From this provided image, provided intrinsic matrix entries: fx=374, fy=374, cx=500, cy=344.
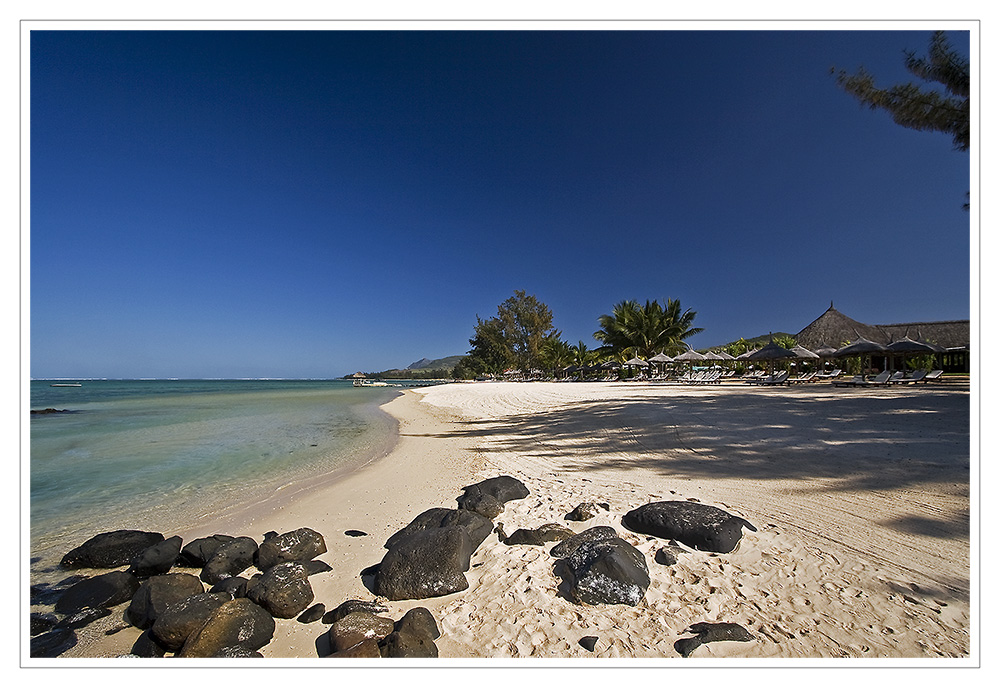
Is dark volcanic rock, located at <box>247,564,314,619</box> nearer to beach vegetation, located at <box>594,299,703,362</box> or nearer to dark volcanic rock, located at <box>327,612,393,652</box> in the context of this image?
dark volcanic rock, located at <box>327,612,393,652</box>

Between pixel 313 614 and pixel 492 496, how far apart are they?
224 centimetres

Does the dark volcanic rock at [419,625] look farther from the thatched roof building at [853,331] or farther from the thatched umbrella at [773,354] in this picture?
the thatched roof building at [853,331]

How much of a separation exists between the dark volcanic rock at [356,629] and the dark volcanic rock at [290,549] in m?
1.33

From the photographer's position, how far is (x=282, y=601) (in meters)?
2.56

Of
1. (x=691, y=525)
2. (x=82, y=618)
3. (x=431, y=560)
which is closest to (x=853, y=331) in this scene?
(x=691, y=525)

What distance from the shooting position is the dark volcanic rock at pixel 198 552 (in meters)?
3.55

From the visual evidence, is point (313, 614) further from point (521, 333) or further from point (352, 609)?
point (521, 333)

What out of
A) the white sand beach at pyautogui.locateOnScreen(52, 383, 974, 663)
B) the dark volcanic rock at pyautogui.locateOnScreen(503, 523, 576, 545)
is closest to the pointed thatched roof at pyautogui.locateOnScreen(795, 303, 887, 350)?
the white sand beach at pyautogui.locateOnScreen(52, 383, 974, 663)

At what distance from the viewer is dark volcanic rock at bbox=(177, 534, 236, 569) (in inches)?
140

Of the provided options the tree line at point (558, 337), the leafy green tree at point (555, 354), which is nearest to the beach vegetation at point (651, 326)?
the tree line at point (558, 337)

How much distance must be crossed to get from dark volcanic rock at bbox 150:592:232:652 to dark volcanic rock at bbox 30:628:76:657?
818 mm

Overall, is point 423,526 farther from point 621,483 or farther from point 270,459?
point 270,459

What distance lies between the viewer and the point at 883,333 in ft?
95.3
